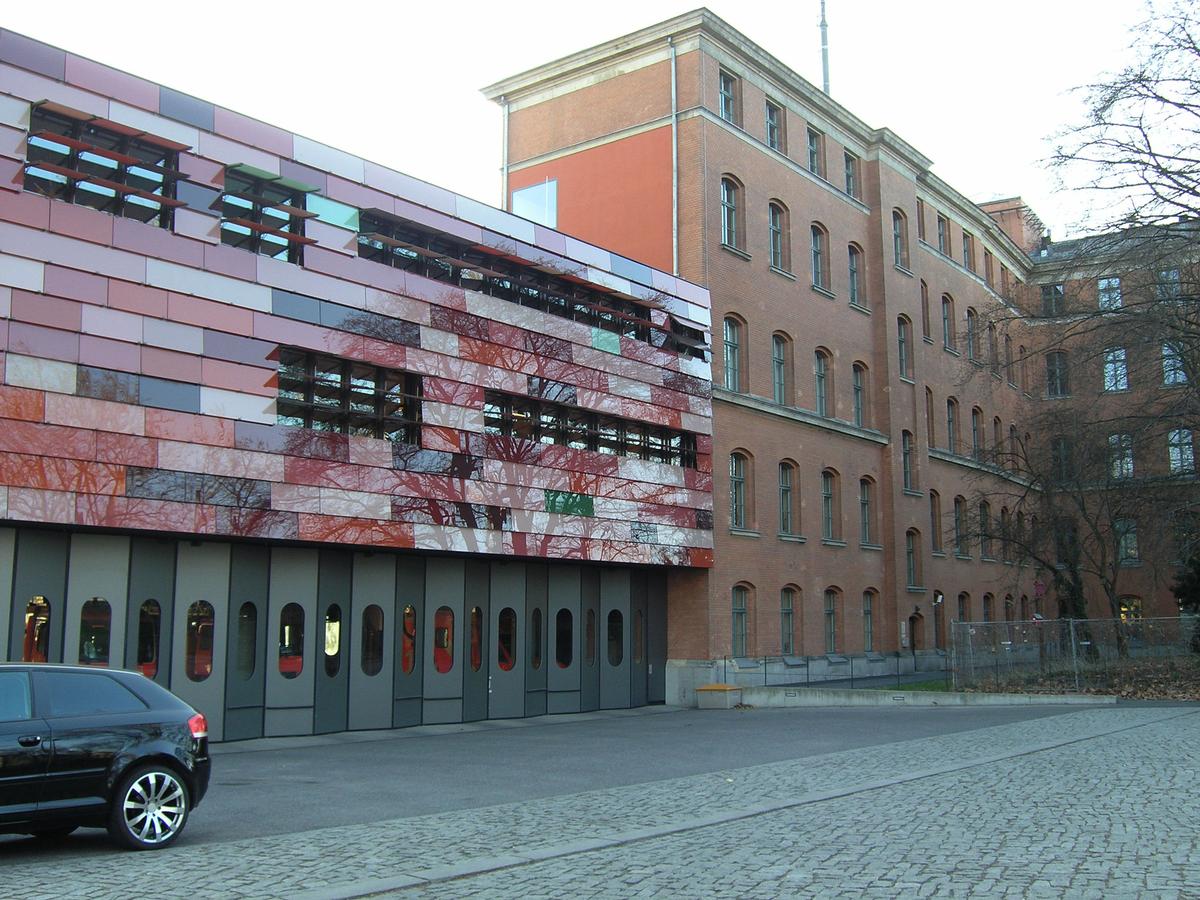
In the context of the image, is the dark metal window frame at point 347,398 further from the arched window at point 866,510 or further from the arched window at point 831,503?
the arched window at point 866,510

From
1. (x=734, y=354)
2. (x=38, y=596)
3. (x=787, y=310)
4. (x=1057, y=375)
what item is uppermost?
(x=787, y=310)

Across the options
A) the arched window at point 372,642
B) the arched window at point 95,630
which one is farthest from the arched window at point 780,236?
the arched window at point 95,630

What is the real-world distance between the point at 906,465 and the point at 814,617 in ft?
32.9

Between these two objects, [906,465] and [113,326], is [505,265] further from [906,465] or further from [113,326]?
[906,465]

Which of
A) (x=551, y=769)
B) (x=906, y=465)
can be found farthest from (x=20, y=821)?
(x=906, y=465)

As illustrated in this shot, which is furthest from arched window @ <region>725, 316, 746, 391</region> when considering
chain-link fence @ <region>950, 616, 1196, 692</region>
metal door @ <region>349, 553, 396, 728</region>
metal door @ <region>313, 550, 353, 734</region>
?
metal door @ <region>313, 550, 353, 734</region>

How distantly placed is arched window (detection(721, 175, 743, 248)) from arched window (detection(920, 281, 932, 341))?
1370 centimetres

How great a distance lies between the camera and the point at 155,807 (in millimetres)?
9969

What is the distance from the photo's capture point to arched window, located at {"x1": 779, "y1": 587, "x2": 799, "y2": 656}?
113 ft

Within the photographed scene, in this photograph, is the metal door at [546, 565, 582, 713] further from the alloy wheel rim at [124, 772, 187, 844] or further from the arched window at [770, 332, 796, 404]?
the alloy wheel rim at [124, 772, 187, 844]

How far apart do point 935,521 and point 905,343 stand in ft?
22.3

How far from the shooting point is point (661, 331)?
30.2 meters

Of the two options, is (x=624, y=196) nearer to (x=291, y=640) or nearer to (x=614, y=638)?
(x=614, y=638)

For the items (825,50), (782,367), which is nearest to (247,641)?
(782,367)
